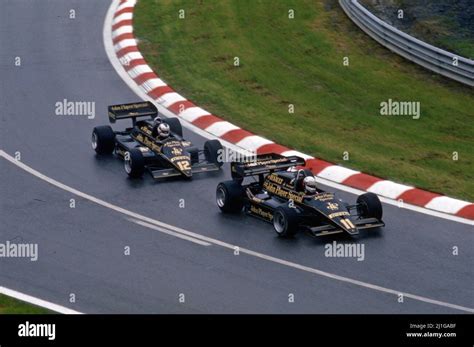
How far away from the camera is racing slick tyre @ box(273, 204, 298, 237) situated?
1911cm

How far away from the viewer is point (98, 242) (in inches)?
766

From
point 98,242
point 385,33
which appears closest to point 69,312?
point 98,242

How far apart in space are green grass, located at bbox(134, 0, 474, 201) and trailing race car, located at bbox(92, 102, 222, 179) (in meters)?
1.98

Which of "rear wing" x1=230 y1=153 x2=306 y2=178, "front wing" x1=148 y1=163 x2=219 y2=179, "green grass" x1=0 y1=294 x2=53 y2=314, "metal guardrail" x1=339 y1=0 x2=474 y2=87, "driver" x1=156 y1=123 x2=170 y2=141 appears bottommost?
"green grass" x1=0 y1=294 x2=53 y2=314

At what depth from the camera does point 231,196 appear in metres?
20.3

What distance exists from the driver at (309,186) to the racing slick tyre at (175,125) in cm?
477

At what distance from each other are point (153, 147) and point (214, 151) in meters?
1.19

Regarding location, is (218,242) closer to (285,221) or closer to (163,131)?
(285,221)

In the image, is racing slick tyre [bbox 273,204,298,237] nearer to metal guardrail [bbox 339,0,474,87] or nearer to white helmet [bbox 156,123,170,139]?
white helmet [bbox 156,123,170,139]

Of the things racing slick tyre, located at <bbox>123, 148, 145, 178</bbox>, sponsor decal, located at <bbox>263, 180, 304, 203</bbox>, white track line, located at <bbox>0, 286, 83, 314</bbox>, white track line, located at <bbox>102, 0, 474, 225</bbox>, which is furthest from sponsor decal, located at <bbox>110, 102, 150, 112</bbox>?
white track line, located at <bbox>0, 286, 83, 314</bbox>

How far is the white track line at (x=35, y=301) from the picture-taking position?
1700 cm

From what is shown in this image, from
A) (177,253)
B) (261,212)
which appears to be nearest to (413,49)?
(261,212)

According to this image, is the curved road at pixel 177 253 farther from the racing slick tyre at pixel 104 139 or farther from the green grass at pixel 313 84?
the green grass at pixel 313 84

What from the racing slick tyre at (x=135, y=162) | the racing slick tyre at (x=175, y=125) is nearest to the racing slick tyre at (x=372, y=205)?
the racing slick tyre at (x=135, y=162)
